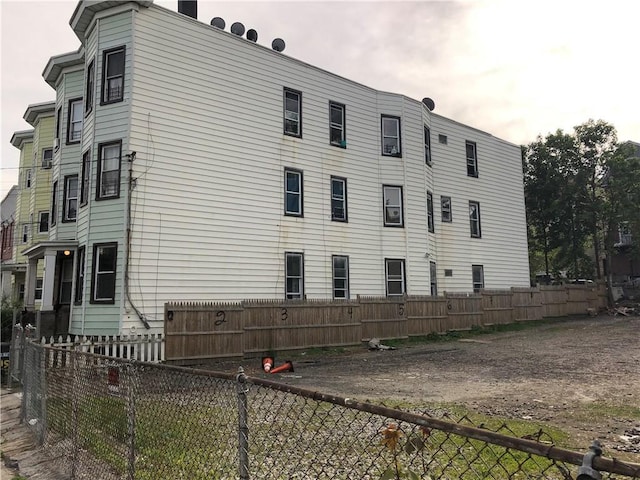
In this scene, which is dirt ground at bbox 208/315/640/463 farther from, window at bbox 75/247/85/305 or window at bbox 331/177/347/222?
window at bbox 75/247/85/305

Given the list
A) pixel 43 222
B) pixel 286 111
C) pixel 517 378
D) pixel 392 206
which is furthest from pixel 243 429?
pixel 43 222

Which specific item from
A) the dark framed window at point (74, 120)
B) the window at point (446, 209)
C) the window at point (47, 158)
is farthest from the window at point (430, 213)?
the window at point (47, 158)

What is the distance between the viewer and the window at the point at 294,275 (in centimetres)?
1798

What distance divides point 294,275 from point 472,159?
44.7ft

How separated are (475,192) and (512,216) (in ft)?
12.0

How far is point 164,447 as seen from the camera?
5488mm

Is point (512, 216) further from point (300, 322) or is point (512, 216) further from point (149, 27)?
point (149, 27)

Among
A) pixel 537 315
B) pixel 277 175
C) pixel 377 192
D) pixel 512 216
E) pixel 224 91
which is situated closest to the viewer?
pixel 224 91

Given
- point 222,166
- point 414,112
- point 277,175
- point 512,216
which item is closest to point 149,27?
point 222,166

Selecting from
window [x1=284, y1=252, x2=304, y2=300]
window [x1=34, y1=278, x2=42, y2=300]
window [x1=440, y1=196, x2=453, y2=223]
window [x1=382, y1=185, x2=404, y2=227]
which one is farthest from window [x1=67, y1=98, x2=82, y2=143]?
window [x1=440, y1=196, x2=453, y2=223]

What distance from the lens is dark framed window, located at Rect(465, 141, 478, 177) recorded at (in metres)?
26.0

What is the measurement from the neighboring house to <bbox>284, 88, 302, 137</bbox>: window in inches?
2.2

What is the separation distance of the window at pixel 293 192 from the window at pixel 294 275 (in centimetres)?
168

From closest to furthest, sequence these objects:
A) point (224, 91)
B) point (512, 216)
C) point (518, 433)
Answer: point (518, 433), point (224, 91), point (512, 216)
